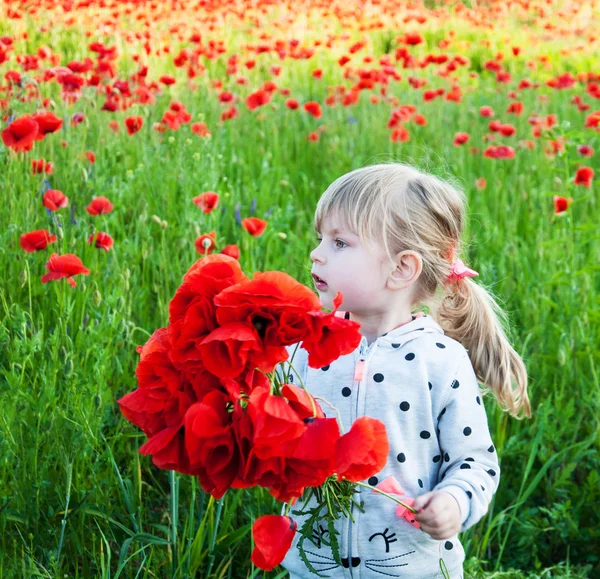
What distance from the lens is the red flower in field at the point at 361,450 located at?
97 cm

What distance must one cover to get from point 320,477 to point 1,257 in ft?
5.51

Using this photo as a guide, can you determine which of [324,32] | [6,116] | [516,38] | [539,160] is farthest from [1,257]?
[516,38]

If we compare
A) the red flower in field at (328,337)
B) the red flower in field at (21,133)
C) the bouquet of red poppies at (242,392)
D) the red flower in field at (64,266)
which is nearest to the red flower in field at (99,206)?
the red flower in field at (21,133)

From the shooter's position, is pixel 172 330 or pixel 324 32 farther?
pixel 324 32

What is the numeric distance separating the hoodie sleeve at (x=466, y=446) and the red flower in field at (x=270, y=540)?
395 mm

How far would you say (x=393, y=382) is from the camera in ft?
4.80

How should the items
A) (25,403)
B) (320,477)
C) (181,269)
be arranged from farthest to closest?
(181,269)
(25,403)
(320,477)

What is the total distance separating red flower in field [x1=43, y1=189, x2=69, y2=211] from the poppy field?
1 centimetres

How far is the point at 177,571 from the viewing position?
5.55 feet

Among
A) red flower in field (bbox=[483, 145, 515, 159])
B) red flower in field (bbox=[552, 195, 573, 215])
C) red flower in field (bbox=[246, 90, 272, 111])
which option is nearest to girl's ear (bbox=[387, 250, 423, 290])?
red flower in field (bbox=[552, 195, 573, 215])

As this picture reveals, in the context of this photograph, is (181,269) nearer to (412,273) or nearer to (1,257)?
(1,257)

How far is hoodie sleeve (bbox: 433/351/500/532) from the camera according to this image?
4.54ft

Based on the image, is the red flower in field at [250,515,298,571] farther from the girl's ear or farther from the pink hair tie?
the pink hair tie

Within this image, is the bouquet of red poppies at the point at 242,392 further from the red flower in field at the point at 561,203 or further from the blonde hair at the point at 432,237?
the red flower in field at the point at 561,203
